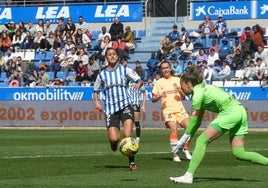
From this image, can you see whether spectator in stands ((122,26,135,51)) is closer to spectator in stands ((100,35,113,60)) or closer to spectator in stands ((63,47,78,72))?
spectator in stands ((100,35,113,60))

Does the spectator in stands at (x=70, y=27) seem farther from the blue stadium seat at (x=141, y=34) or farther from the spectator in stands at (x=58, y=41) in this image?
the blue stadium seat at (x=141, y=34)

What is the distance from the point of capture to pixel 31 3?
50.5m

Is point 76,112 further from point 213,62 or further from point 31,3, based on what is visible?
A: point 31,3

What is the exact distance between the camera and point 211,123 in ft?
45.6

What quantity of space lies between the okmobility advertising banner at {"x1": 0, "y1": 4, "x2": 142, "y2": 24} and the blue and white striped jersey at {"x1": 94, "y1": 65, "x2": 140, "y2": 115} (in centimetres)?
2902

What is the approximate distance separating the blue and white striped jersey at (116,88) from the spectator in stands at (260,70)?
1963cm

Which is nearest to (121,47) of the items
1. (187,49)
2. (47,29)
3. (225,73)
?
(187,49)

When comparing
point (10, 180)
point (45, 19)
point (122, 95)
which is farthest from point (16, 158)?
point (45, 19)

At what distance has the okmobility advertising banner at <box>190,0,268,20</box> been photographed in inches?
1687

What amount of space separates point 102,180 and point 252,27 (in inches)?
1106

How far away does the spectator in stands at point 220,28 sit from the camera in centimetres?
4100

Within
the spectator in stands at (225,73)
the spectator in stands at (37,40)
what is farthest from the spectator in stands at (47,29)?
the spectator in stands at (225,73)

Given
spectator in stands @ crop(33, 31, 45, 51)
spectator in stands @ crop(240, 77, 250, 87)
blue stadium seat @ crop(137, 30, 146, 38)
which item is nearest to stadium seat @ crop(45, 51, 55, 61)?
spectator in stands @ crop(33, 31, 45, 51)

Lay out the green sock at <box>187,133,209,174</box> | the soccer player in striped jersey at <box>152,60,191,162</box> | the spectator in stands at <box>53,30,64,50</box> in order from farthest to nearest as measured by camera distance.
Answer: the spectator in stands at <box>53,30,64,50</box> → the soccer player in striped jersey at <box>152,60,191,162</box> → the green sock at <box>187,133,209,174</box>
